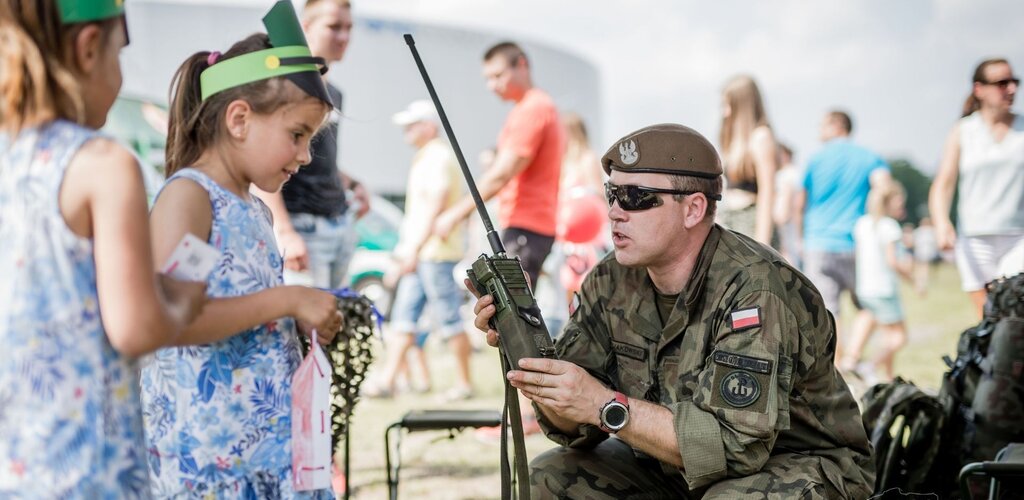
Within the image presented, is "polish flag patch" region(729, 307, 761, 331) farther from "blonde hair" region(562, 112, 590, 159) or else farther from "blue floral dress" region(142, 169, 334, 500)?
"blonde hair" region(562, 112, 590, 159)

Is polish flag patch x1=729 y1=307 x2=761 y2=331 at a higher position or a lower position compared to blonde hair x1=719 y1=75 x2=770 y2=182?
lower

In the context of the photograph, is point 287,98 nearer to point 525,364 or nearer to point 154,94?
point 525,364

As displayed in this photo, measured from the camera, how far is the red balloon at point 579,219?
7246 millimetres

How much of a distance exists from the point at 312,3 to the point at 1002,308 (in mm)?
2812

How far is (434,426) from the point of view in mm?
3207

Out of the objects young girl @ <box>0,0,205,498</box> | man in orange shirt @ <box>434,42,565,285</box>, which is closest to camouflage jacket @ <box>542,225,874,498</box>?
young girl @ <box>0,0,205,498</box>

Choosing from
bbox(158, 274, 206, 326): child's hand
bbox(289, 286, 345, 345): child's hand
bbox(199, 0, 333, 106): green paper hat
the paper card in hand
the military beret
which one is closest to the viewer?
bbox(158, 274, 206, 326): child's hand

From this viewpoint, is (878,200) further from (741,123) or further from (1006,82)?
(1006,82)

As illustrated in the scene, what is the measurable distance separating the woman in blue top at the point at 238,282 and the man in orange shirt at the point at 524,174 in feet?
9.57

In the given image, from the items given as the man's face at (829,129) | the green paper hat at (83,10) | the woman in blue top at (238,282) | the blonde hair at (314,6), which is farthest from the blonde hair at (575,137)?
the green paper hat at (83,10)

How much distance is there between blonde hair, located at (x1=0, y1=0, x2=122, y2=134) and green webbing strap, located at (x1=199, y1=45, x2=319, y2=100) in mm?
582

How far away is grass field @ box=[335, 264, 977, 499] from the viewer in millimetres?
4277

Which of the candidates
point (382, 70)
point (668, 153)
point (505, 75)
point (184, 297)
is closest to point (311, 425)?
point (184, 297)

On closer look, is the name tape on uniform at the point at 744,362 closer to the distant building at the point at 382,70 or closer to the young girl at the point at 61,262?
the young girl at the point at 61,262
